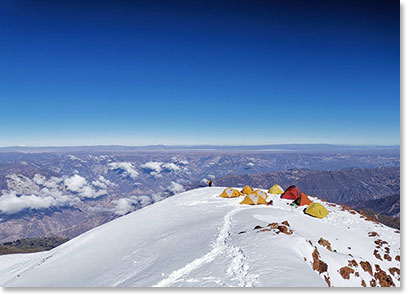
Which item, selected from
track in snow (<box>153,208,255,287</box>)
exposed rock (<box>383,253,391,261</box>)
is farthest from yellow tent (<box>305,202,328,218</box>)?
track in snow (<box>153,208,255,287</box>)

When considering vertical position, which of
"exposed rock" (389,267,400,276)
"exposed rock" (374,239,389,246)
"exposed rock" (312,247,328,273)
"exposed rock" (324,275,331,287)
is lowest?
"exposed rock" (389,267,400,276)

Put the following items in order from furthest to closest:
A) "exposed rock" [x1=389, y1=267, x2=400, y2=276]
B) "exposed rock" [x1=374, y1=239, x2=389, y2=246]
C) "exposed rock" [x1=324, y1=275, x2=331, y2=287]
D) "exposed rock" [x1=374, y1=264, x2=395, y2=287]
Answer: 1. "exposed rock" [x1=374, y1=239, x2=389, y2=246]
2. "exposed rock" [x1=389, y1=267, x2=400, y2=276]
3. "exposed rock" [x1=374, y1=264, x2=395, y2=287]
4. "exposed rock" [x1=324, y1=275, x2=331, y2=287]

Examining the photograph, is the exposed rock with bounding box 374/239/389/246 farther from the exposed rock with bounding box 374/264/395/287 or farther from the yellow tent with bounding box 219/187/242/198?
the yellow tent with bounding box 219/187/242/198

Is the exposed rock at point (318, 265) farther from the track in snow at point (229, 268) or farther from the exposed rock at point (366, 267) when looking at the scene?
the exposed rock at point (366, 267)

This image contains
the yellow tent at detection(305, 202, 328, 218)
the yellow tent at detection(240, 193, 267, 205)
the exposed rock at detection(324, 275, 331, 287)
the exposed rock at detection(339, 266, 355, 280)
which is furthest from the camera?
the yellow tent at detection(240, 193, 267, 205)

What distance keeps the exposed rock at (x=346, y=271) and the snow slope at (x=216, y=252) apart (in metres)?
0.17

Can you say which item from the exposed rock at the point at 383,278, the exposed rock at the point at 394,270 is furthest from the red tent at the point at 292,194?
the exposed rock at the point at 383,278

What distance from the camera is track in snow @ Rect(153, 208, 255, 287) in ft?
23.2

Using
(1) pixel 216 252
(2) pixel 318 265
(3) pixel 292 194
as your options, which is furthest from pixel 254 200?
(2) pixel 318 265

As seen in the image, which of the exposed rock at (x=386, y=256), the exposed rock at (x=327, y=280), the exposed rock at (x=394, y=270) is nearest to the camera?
the exposed rock at (x=327, y=280)

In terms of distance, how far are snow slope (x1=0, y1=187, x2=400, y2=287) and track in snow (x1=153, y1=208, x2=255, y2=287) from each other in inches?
1.3

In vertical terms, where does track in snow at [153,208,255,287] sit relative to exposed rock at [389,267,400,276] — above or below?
above

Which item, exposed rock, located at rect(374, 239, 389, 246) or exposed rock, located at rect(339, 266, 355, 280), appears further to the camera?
exposed rock, located at rect(374, 239, 389, 246)

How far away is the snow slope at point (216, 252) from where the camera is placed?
301 inches
